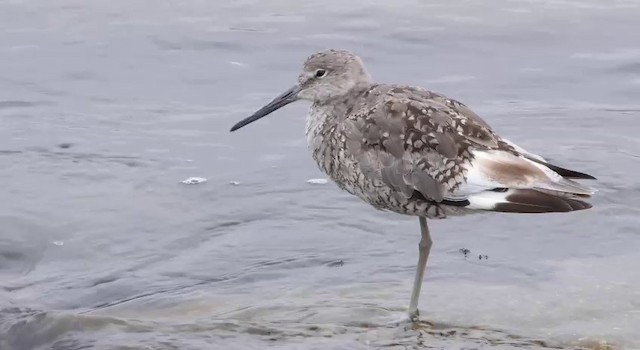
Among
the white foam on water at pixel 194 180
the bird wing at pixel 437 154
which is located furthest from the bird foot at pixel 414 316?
the white foam on water at pixel 194 180

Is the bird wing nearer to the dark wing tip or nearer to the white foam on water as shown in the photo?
the dark wing tip

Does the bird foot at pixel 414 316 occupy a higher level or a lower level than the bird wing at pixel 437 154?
lower

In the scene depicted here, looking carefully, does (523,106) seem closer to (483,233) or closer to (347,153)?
(483,233)

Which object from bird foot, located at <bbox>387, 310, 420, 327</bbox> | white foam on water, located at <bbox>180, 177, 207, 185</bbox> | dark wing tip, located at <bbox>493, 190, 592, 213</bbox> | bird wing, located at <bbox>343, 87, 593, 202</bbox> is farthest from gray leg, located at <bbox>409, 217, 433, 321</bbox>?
white foam on water, located at <bbox>180, 177, 207, 185</bbox>

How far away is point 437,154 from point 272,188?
7.50ft

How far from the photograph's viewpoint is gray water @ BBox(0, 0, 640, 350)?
588 cm

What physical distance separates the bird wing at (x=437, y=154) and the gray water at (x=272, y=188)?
27.4 inches

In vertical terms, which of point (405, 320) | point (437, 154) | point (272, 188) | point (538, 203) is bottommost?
point (405, 320)

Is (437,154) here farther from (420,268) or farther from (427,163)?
(420,268)

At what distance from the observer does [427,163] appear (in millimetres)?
5719

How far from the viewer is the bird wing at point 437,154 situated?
5574 mm

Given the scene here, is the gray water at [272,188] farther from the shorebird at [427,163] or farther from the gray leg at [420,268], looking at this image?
the shorebird at [427,163]

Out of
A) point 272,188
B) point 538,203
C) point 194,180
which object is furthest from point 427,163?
point 194,180

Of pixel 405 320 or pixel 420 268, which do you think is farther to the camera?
pixel 420 268
